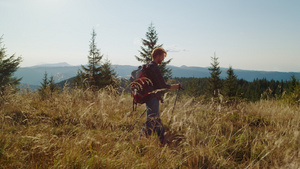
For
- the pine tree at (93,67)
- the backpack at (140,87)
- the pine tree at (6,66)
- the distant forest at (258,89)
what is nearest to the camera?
the backpack at (140,87)

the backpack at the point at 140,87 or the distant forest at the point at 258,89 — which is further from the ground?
the backpack at the point at 140,87

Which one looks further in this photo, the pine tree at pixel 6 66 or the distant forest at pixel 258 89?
the pine tree at pixel 6 66

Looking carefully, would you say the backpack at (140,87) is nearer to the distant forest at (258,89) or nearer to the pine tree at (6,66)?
the distant forest at (258,89)

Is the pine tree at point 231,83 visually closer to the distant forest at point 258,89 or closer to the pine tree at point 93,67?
the distant forest at point 258,89

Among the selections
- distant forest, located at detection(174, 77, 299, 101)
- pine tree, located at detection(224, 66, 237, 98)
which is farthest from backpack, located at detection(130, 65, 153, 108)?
pine tree, located at detection(224, 66, 237, 98)

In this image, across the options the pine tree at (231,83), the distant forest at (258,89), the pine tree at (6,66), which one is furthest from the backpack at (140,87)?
the pine tree at (231,83)

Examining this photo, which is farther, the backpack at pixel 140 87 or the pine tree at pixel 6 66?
the pine tree at pixel 6 66

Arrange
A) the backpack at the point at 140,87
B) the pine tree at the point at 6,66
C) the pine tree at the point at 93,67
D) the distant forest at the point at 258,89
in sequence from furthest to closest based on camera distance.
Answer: the pine tree at the point at 93,67 → the pine tree at the point at 6,66 → the distant forest at the point at 258,89 → the backpack at the point at 140,87

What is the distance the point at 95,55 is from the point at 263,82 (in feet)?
355

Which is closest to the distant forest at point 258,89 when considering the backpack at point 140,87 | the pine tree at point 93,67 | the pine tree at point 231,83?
the backpack at point 140,87

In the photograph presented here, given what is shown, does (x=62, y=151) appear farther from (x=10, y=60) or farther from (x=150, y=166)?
(x=10, y=60)

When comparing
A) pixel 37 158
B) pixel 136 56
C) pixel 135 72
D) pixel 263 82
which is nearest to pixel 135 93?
pixel 135 72

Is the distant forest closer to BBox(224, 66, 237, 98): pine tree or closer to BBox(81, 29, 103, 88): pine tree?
BBox(224, 66, 237, 98): pine tree

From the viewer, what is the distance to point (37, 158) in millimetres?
1904
